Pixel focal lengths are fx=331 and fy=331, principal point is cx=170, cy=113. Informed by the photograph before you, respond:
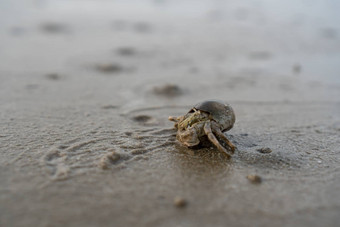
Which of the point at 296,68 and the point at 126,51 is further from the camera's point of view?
the point at 126,51

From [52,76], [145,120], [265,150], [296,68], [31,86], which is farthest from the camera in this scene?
[296,68]

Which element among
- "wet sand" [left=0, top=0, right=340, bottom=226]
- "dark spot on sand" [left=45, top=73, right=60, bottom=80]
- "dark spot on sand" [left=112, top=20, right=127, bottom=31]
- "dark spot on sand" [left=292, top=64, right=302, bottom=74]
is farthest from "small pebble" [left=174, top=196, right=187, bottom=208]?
"dark spot on sand" [left=112, top=20, right=127, bottom=31]

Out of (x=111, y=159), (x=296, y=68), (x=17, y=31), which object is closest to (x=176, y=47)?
(x=296, y=68)

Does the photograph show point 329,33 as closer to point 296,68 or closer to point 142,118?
point 296,68

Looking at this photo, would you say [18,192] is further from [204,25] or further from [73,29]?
[204,25]

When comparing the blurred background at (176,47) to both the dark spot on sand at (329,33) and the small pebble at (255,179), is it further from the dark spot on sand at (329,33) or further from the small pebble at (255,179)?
the small pebble at (255,179)

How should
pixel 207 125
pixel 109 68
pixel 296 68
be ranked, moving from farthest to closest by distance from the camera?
pixel 296 68 < pixel 109 68 < pixel 207 125

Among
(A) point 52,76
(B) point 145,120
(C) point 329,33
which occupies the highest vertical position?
(C) point 329,33
